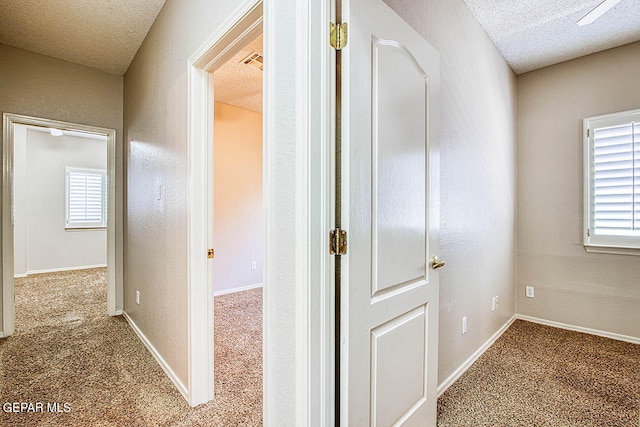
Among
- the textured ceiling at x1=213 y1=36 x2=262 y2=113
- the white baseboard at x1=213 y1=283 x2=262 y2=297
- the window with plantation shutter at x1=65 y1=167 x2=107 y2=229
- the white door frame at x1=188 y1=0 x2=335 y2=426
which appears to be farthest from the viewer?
the window with plantation shutter at x1=65 y1=167 x2=107 y2=229

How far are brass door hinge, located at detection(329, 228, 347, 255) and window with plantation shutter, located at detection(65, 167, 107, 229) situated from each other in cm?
671

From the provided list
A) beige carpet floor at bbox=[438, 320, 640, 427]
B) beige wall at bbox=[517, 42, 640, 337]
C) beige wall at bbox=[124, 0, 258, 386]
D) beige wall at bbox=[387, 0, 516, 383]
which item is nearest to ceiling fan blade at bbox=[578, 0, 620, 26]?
beige wall at bbox=[387, 0, 516, 383]

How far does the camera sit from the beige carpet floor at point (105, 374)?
1.63 metres

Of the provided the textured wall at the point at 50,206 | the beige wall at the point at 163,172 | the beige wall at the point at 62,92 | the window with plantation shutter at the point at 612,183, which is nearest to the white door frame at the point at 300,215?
the beige wall at the point at 163,172

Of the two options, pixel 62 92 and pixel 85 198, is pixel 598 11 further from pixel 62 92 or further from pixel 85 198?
pixel 85 198

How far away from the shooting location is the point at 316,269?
956mm

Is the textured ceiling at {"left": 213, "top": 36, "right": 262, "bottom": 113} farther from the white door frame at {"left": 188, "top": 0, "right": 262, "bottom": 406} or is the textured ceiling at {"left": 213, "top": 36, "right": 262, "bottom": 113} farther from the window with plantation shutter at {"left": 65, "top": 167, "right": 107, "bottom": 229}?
the window with plantation shutter at {"left": 65, "top": 167, "right": 107, "bottom": 229}

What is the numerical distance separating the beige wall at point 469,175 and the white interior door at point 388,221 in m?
0.44

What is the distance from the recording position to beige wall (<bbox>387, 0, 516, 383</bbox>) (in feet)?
6.10

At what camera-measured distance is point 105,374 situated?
2061 millimetres

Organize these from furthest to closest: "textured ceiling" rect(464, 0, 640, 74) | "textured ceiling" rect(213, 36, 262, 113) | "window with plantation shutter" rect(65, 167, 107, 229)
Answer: "window with plantation shutter" rect(65, 167, 107, 229) < "textured ceiling" rect(213, 36, 262, 113) < "textured ceiling" rect(464, 0, 640, 74)

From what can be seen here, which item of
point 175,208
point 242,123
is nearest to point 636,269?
point 175,208

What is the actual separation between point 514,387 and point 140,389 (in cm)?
243

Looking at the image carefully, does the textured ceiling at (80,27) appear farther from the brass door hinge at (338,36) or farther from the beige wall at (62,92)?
the brass door hinge at (338,36)
